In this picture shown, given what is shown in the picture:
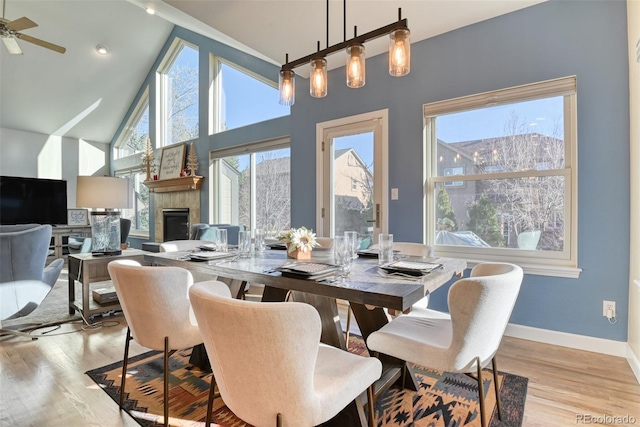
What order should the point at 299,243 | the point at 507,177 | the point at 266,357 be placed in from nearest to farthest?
the point at 266,357, the point at 299,243, the point at 507,177

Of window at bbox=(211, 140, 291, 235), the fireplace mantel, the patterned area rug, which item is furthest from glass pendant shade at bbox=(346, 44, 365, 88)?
the fireplace mantel

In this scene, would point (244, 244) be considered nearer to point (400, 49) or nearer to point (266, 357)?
point (266, 357)

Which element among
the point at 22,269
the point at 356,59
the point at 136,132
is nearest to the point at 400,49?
the point at 356,59

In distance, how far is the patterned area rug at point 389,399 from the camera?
1.58 m

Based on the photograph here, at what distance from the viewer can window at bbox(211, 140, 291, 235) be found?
4.68m

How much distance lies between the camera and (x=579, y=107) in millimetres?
2348

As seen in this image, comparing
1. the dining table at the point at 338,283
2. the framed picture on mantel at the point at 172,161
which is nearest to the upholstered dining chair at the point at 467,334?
the dining table at the point at 338,283

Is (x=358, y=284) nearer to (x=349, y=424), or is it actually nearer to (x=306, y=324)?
(x=306, y=324)

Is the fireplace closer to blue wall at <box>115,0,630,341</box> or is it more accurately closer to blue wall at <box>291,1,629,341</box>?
blue wall at <box>115,0,630,341</box>

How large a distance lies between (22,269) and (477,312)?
10.1 ft

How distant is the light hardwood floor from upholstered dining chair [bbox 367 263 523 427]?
64cm

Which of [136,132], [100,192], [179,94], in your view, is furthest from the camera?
[136,132]

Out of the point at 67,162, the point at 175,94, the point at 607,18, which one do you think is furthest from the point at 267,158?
Answer: the point at 67,162

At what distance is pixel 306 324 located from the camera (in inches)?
34.0
